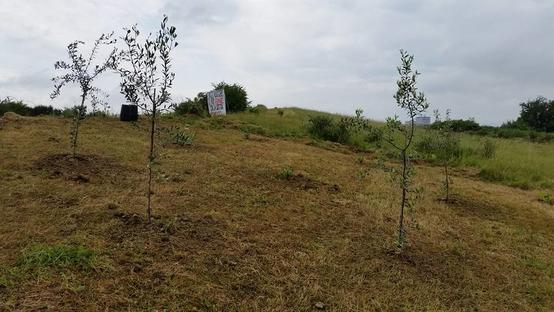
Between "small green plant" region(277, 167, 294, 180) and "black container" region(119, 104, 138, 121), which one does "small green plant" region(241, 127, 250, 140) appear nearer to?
"black container" region(119, 104, 138, 121)

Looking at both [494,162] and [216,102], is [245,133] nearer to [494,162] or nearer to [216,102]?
[216,102]

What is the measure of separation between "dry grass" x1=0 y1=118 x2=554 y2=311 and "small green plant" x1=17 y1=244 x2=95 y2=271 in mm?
69

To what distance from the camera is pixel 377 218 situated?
6.18m

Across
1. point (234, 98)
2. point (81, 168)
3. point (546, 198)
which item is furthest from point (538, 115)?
point (81, 168)

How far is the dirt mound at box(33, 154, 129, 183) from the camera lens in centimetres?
660

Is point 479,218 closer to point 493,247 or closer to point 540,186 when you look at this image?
point 493,247

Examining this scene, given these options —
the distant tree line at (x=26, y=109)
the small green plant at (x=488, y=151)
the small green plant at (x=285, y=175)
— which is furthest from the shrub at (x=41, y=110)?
the small green plant at (x=488, y=151)

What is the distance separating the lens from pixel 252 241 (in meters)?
4.83

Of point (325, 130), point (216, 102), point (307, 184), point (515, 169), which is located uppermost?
point (216, 102)

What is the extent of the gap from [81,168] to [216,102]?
11.5 metres

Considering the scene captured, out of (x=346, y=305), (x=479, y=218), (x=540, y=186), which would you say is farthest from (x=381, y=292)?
(x=540, y=186)

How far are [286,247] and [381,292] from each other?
3.55ft

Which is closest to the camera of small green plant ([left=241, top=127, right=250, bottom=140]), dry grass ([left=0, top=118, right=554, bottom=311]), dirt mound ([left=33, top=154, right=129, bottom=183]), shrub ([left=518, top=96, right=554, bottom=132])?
dry grass ([left=0, top=118, right=554, bottom=311])

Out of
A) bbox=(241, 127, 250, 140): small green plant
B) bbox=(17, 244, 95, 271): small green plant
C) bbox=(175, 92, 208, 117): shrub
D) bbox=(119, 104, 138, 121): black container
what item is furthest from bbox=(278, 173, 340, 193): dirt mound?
bbox=(175, 92, 208, 117): shrub
